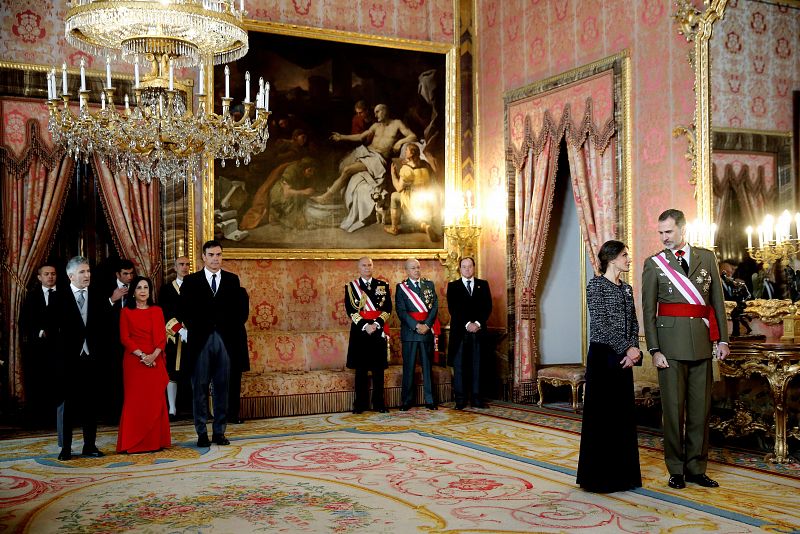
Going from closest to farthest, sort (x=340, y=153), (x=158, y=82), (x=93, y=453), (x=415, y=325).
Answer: (x=158, y=82), (x=93, y=453), (x=415, y=325), (x=340, y=153)

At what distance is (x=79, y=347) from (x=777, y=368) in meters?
4.71

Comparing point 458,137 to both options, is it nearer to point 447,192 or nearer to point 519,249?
point 447,192

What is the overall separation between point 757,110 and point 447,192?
3926 millimetres

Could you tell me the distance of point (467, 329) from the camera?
8.69m

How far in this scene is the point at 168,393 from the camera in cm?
814

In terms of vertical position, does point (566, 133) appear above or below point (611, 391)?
above

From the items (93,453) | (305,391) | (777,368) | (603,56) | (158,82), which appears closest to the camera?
(777,368)

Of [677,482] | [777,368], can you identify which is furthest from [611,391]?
[777,368]

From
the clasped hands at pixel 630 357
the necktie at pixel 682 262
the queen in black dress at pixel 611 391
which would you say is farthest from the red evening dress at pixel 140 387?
the necktie at pixel 682 262

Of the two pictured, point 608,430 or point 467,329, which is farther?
point 467,329

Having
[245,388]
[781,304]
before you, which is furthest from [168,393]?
[781,304]

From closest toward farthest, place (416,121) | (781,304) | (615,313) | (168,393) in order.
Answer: (615,313), (781,304), (168,393), (416,121)

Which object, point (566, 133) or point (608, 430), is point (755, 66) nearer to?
point (566, 133)

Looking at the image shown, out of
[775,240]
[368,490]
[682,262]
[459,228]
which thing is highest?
[459,228]
